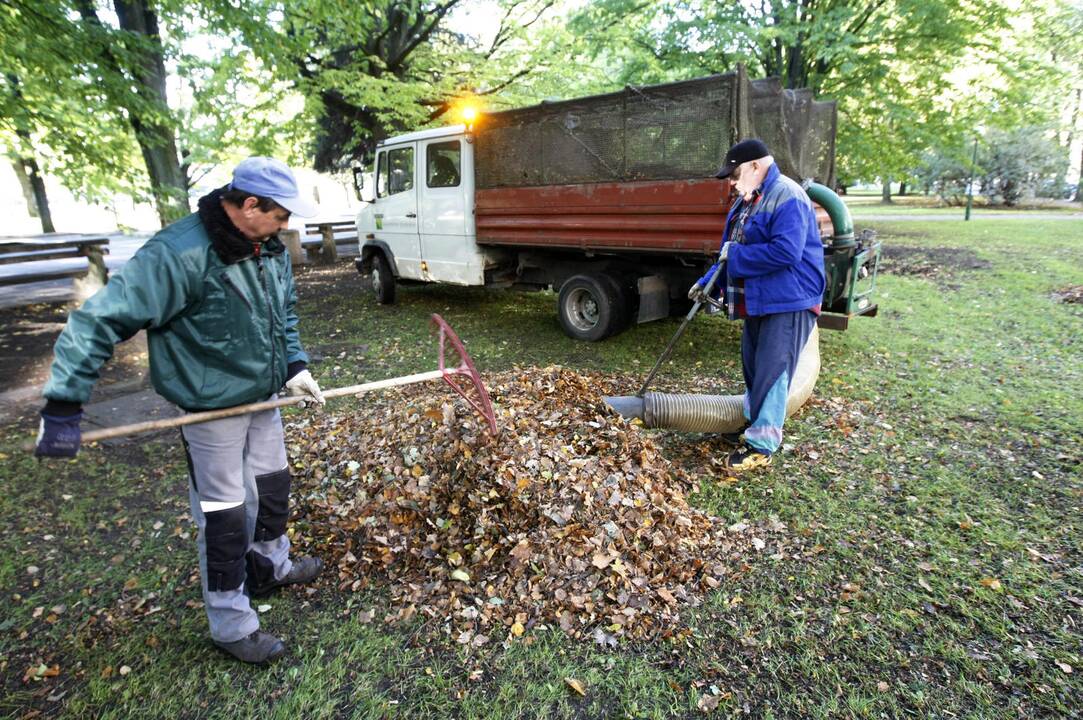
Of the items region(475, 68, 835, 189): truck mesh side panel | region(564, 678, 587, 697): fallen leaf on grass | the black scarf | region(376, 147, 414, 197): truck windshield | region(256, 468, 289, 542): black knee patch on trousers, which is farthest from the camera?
region(376, 147, 414, 197): truck windshield

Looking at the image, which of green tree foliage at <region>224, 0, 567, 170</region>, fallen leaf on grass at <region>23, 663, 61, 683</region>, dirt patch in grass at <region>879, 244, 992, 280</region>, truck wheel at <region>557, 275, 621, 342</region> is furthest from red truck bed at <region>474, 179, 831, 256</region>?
dirt patch in grass at <region>879, 244, 992, 280</region>

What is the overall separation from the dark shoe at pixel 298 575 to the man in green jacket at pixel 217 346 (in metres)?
0.32

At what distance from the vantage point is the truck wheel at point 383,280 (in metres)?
9.52

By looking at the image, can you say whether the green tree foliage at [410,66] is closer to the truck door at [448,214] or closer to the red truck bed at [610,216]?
the truck door at [448,214]

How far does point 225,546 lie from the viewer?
2.36 metres

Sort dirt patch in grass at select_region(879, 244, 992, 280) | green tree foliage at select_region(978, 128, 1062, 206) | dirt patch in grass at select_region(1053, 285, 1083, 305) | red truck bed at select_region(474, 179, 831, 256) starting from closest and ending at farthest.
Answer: red truck bed at select_region(474, 179, 831, 256), dirt patch in grass at select_region(1053, 285, 1083, 305), dirt patch in grass at select_region(879, 244, 992, 280), green tree foliage at select_region(978, 128, 1062, 206)

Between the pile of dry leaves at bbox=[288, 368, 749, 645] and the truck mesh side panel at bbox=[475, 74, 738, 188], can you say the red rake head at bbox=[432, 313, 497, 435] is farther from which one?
the truck mesh side panel at bbox=[475, 74, 738, 188]

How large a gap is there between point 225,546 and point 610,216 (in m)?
5.00

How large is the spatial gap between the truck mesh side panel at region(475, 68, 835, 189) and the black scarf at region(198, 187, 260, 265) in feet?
14.5

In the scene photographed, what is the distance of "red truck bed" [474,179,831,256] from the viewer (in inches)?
221

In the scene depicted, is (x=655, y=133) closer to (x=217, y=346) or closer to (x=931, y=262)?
(x=217, y=346)

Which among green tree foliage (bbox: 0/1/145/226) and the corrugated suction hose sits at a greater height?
green tree foliage (bbox: 0/1/145/226)

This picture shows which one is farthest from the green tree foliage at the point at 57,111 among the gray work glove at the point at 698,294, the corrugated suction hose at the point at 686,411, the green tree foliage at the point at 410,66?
the gray work glove at the point at 698,294

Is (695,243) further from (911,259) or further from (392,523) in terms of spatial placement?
→ (911,259)
